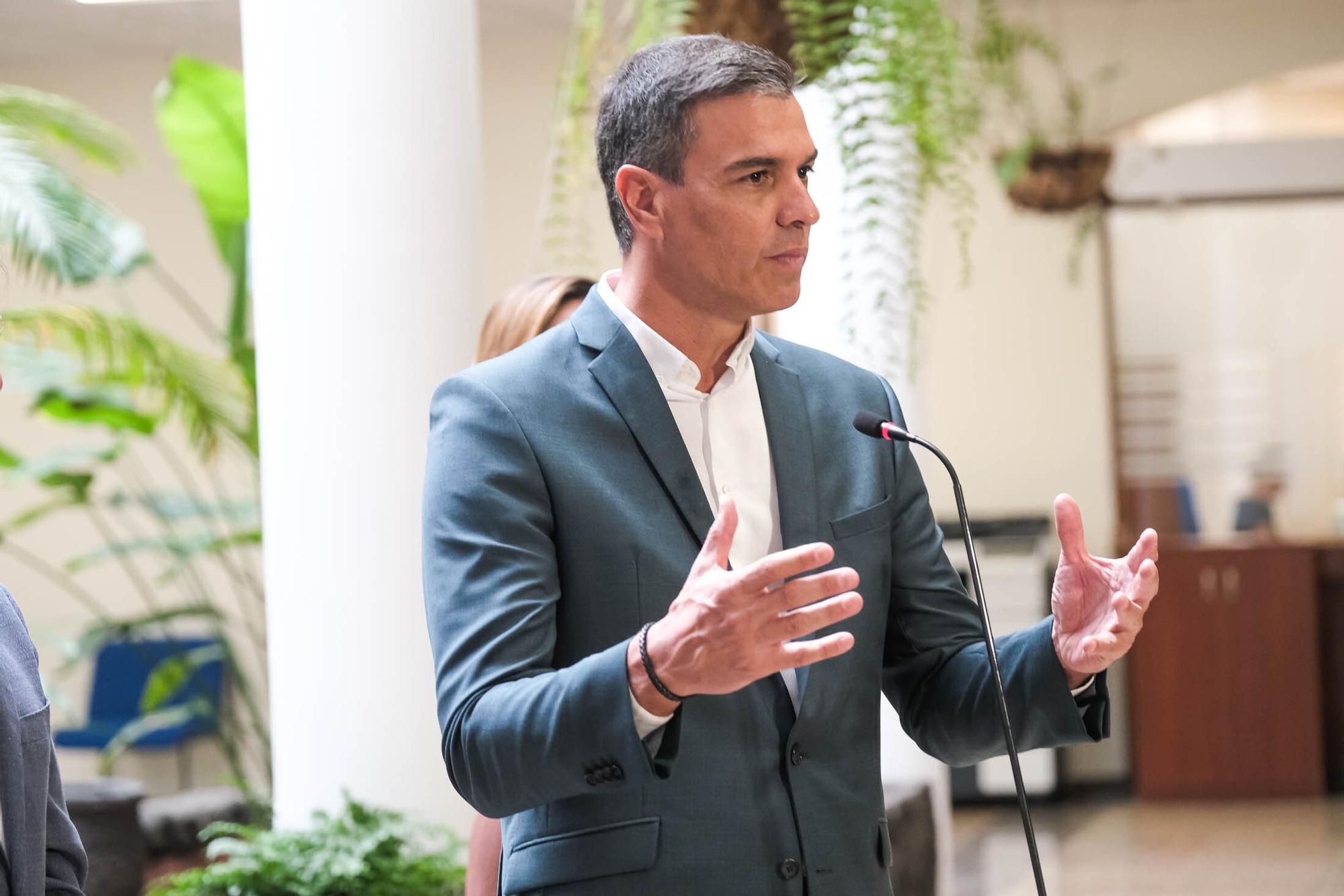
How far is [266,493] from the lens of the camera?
2955 millimetres

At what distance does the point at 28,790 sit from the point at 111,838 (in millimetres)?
3087

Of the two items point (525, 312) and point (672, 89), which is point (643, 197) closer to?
point (672, 89)

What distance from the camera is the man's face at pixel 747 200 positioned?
4.73ft

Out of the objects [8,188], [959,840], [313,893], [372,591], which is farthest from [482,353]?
[959,840]

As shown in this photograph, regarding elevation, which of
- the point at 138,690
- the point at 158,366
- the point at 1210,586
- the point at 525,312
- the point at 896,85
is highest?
the point at 896,85

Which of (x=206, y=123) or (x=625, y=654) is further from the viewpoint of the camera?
(x=206, y=123)

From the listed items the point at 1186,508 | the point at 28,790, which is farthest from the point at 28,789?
the point at 1186,508

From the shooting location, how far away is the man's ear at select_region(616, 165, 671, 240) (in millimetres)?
1485

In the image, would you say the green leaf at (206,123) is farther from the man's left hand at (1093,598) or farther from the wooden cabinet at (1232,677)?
the wooden cabinet at (1232,677)

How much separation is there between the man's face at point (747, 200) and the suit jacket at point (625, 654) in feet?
0.40

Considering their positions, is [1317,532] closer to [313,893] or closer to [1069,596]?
[313,893]

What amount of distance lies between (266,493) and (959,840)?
4511mm

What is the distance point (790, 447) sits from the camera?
4.91 feet

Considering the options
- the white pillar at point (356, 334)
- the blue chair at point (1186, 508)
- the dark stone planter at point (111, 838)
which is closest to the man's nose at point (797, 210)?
the white pillar at point (356, 334)
